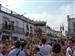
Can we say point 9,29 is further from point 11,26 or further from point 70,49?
point 70,49

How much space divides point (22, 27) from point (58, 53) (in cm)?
4173

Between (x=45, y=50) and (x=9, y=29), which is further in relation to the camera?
(x=9, y=29)

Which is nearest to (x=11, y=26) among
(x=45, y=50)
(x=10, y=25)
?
(x=10, y=25)

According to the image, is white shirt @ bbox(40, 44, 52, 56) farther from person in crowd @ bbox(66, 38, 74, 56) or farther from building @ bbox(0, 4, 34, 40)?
building @ bbox(0, 4, 34, 40)

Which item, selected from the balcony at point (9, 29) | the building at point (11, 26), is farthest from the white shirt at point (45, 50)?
the balcony at point (9, 29)

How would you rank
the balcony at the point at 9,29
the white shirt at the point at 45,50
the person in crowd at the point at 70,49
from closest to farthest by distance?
the person in crowd at the point at 70,49 < the white shirt at the point at 45,50 < the balcony at the point at 9,29

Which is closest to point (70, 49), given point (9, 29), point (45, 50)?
point (45, 50)

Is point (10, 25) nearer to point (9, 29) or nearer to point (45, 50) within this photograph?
point (9, 29)

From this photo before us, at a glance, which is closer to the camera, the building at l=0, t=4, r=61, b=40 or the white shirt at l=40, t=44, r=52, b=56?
the white shirt at l=40, t=44, r=52, b=56

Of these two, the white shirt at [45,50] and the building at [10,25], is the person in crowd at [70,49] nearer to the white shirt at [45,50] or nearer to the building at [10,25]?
the white shirt at [45,50]

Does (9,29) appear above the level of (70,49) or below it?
above

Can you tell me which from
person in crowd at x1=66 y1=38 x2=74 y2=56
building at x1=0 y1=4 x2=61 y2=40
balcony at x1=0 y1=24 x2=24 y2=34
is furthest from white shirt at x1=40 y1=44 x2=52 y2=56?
balcony at x1=0 y1=24 x2=24 y2=34

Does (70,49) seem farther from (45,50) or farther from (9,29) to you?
(9,29)

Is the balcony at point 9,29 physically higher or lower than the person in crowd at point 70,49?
higher
